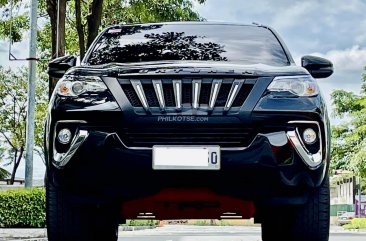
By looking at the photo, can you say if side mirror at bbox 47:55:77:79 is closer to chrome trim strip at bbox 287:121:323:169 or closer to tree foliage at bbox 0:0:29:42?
chrome trim strip at bbox 287:121:323:169

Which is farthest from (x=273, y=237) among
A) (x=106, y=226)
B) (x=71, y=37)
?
(x=71, y=37)

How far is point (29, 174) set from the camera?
64.6 ft

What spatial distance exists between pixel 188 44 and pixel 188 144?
1.50 m

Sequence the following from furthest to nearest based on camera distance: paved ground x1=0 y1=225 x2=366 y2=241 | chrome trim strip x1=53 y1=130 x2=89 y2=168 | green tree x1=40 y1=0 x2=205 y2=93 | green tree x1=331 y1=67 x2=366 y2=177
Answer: green tree x1=331 y1=67 x2=366 y2=177 < green tree x1=40 y1=0 x2=205 y2=93 < paved ground x1=0 y1=225 x2=366 y2=241 < chrome trim strip x1=53 y1=130 x2=89 y2=168

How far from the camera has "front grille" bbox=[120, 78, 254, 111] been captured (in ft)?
15.5

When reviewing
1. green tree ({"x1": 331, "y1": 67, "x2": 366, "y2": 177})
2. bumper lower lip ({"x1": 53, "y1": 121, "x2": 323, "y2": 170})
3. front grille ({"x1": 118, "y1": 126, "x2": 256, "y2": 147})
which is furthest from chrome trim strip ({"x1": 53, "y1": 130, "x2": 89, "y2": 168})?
green tree ({"x1": 331, "y1": 67, "x2": 366, "y2": 177})

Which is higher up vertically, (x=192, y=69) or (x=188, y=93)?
(x=192, y=69)

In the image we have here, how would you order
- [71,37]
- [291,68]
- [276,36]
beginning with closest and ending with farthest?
[291,68]
[276,36]
[71,37]

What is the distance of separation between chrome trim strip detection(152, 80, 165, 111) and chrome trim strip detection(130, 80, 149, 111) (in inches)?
3.3

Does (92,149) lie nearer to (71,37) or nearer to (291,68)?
(291,68)

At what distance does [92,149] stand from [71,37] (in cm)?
2464

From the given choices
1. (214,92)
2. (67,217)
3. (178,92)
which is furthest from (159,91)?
(67,217)

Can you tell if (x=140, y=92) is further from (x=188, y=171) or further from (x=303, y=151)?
(x=303, y=151)

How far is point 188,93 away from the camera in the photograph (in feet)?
15.7
